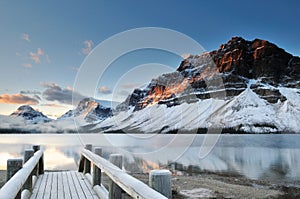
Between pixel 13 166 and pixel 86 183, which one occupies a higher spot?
pixel 13 166

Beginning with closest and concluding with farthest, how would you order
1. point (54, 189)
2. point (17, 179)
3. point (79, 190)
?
point (17, 179)
point (79, 190)
point (54, 189)

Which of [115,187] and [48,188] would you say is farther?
[48,188]

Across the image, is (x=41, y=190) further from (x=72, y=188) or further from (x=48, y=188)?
(x=72, y=188)

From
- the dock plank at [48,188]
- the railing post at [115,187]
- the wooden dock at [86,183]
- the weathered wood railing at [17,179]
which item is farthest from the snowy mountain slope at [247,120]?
the railing post at [115,187]

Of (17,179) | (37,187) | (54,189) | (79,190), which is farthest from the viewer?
(37,187)

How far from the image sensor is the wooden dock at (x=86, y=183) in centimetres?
248

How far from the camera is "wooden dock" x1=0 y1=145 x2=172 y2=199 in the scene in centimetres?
248

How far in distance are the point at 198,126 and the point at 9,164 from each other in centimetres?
18591

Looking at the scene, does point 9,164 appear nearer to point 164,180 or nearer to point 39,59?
point 164,180

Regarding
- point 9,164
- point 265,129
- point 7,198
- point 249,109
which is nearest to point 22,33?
point 9,164

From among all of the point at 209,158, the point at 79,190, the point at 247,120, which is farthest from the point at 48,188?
the point at 247,120

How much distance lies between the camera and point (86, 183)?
7.39 metres

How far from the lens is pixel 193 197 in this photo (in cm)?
1297

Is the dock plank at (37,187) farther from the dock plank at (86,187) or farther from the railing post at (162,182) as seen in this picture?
the railing post at (162,182)
